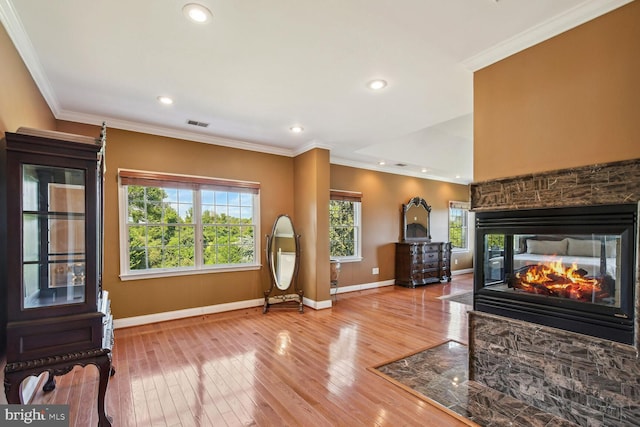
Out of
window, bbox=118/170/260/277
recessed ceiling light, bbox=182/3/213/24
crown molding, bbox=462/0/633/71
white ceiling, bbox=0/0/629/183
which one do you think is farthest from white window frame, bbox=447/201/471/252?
recessed ceiling light, bbox=182/3/213/24

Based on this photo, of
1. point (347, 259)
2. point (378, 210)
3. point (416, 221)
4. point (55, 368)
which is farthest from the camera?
point (416, 221)

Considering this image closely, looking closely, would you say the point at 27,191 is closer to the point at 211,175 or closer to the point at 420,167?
the point at 211,175

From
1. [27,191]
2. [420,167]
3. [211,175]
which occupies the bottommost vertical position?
[27,191]

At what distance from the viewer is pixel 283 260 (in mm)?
5039

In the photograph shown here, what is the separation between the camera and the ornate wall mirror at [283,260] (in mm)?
4910

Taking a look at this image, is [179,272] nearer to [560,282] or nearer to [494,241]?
[494,241]

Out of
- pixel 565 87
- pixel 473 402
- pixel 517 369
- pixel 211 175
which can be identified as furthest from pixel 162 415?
pixel 565 87

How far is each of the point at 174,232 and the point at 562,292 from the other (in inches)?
176

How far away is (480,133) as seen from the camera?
2.45 meters

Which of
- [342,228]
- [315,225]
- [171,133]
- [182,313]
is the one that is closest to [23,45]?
[171,133]

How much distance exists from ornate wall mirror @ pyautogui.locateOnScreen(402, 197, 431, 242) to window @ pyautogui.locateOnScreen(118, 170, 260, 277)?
372 centimetres

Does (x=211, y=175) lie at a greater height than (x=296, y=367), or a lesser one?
greater

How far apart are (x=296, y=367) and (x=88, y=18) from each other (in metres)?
3.21

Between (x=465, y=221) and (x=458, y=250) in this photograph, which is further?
(x=465, y=221)
